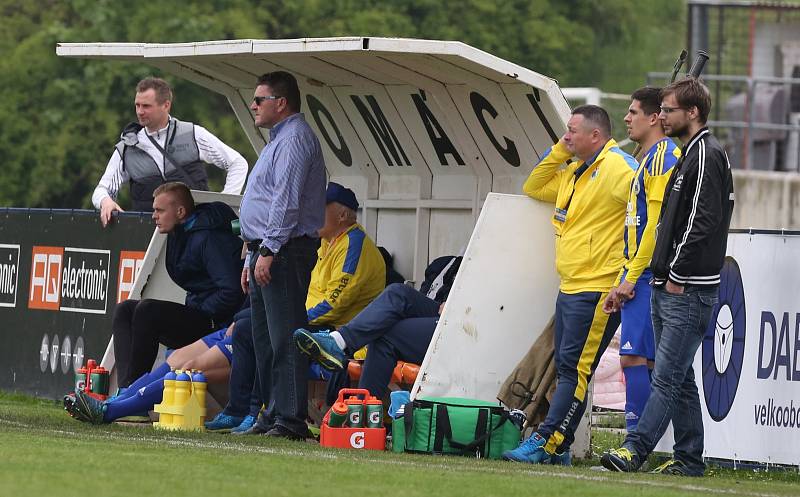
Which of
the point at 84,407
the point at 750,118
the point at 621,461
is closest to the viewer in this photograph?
the point at 621,461

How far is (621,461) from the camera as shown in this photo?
29.2 ft

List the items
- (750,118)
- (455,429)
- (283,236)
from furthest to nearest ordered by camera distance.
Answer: (750,118) < (283,236) < (455,429)

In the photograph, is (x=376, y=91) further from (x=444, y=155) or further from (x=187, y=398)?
(x=187, y=398)

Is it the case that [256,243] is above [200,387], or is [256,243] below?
above

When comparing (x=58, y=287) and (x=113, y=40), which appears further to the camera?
(x=113, y=40)

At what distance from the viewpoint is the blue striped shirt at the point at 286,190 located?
991cm

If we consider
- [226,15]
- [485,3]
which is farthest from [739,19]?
[226,15]

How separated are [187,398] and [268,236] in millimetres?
1376

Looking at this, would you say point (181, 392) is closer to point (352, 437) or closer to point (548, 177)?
point (352, 437)

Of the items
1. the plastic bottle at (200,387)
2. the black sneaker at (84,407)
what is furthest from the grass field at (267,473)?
the plastic bottle at (200,387)

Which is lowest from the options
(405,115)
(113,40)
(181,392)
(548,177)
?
(181,392)

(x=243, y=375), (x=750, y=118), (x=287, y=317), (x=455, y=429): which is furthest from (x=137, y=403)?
(x=750, y=118)

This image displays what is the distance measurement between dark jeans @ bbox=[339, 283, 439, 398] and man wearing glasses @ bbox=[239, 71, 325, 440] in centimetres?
37

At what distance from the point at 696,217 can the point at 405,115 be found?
355 cm
